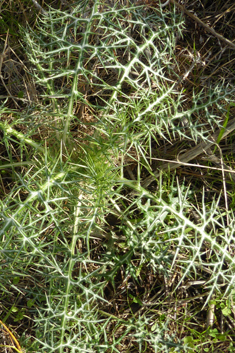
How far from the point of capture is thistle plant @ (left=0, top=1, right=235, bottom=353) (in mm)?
1309

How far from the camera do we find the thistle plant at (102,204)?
4.29ft

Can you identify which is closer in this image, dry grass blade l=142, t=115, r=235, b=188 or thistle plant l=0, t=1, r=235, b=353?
Result: thistle plant l=0, t=1, r=235, b=353

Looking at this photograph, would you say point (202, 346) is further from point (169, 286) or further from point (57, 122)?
point (57, 122)

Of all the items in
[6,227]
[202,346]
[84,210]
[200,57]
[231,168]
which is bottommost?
[202,346]

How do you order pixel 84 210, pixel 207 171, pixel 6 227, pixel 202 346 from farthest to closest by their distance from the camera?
pixel 207 171
pixel 202 346
pixel 84 210
pixel 6 227

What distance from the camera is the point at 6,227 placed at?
1203 millimetres

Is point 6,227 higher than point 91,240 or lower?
higher

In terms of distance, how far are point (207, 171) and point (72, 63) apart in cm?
91

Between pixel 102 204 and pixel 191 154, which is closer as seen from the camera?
pixel 102 204

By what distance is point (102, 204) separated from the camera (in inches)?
55.2

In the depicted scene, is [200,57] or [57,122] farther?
[200,57]

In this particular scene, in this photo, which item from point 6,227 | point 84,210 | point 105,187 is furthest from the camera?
point 84,210

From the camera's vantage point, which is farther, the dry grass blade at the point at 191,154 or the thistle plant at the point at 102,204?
the dry grass blade at the point at 191,154

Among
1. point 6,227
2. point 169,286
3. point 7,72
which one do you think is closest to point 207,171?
point 169,286
